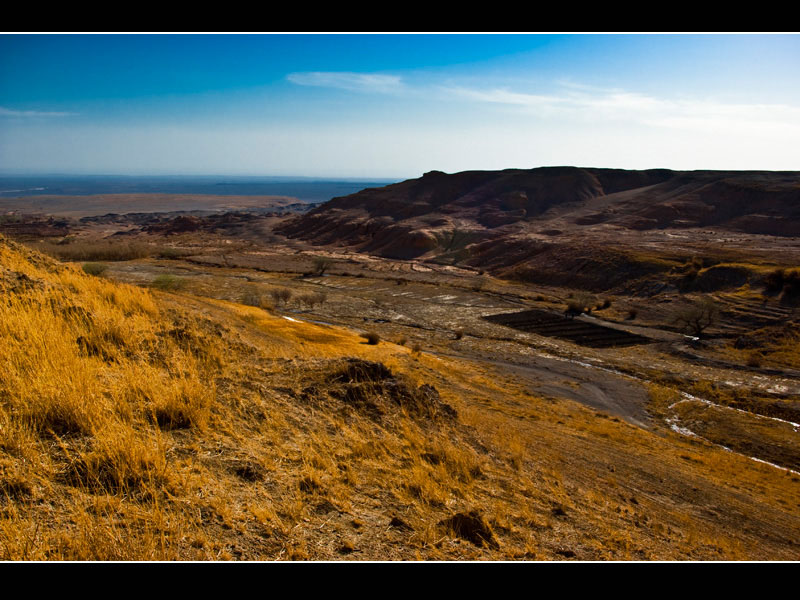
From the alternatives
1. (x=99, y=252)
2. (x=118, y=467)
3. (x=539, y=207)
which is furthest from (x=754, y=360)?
(x=99, y=252)

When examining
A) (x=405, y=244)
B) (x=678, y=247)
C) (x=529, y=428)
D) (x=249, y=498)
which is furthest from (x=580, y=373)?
(x=405, y=244)

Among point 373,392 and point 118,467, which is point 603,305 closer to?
point 373,392

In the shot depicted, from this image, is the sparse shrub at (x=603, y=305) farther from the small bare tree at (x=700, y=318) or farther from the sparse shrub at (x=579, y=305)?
the small bare tree at (x=700, y=318)

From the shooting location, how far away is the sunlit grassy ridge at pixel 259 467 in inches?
134

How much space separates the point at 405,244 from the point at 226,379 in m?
79.8

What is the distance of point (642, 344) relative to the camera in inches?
1332

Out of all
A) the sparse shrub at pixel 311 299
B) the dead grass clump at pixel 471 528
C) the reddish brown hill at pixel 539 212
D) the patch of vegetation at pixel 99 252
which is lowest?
the sparse shrub at pixel 311 299

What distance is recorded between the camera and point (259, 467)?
4566mm

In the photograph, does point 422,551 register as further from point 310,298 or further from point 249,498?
point 310,298

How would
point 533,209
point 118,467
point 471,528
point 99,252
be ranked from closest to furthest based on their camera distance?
1. point 118,467
2. point 471,528
3. point 99,252
4. point 533,209

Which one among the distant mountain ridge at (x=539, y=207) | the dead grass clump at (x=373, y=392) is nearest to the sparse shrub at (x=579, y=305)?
the distant mountain ridge at (x=539, y=207)

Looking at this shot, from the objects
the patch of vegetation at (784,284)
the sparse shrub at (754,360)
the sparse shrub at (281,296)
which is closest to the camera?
the sparse shrub at (754,360)

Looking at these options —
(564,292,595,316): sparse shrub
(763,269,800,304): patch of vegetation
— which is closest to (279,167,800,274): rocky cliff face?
(564,292,595,316): sparse shrub

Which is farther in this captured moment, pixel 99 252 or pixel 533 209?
pixel 533 209
